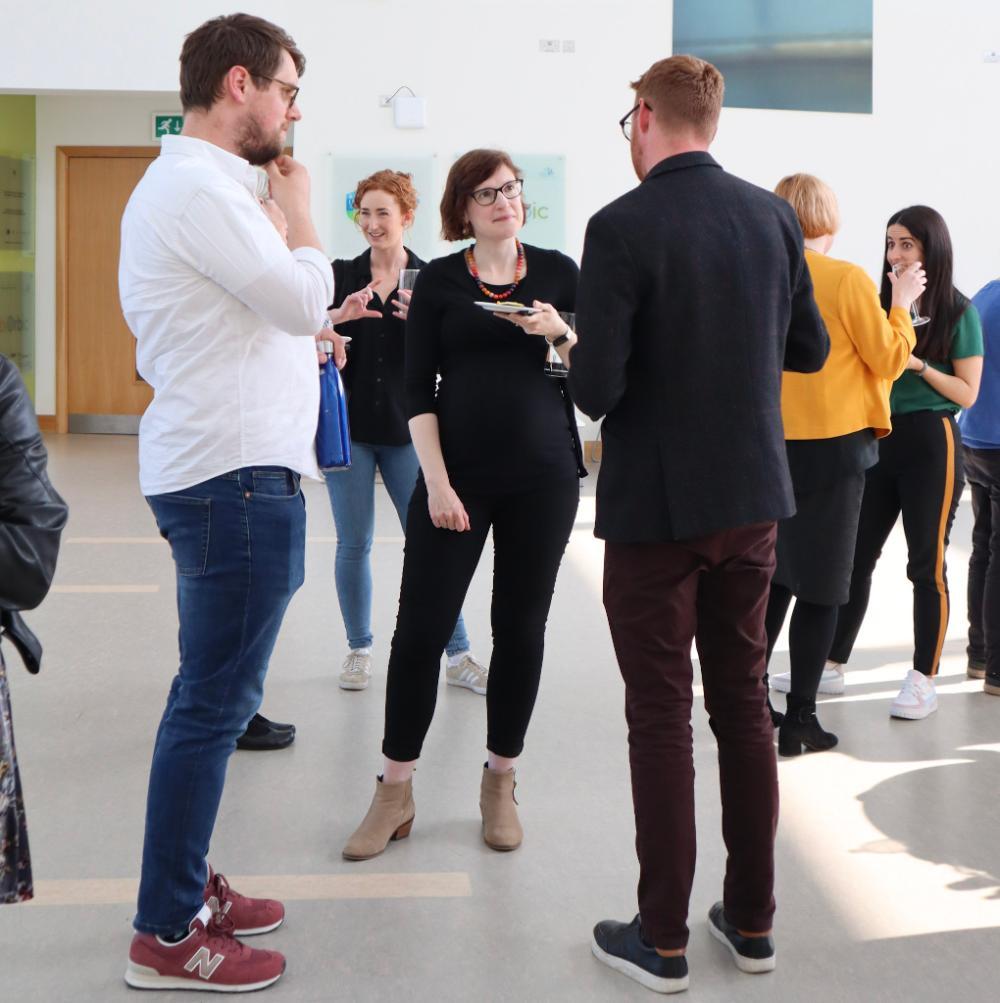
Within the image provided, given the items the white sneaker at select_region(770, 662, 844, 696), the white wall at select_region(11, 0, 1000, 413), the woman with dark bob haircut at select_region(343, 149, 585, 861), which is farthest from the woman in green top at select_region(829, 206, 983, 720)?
the white wall at select_region(11, 0, 1000, 413)

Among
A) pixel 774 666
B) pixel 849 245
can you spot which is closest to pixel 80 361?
pixel 849 245

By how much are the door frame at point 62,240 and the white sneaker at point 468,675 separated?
862 cm

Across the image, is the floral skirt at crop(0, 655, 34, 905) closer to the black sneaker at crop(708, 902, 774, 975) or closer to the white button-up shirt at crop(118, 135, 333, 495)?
the white button-up shirt at crop(118, 135, 333, 495)

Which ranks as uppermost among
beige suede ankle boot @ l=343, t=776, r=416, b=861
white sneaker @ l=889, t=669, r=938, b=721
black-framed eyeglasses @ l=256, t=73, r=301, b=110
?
black-framed eyeglasses @ l=256, t=73, r=301, b=110

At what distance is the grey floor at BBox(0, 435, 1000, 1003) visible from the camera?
2.06 m

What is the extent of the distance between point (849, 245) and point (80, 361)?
23.2 ft

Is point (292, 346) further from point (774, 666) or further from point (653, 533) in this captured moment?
point (774, 666)

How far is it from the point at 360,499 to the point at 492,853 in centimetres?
137

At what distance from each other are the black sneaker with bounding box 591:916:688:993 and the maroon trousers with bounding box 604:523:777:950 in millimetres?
29

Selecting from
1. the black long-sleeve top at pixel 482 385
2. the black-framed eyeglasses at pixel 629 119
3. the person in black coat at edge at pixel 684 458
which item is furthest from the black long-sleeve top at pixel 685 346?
the black long-sleeve top at pixel 482 385

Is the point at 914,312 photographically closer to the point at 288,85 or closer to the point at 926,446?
the point at 926,446

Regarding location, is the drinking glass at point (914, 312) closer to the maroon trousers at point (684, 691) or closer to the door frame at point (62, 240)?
the maroon trousers at point (684, 691)

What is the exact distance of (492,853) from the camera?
8.31 feet

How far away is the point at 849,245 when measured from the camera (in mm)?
9398
